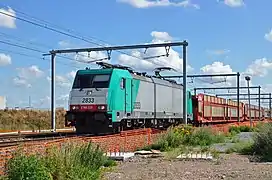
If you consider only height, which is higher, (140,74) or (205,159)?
(140,74)

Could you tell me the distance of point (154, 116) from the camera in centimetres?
3180

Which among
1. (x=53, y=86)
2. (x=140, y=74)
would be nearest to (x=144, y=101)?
(x=140, y=74)

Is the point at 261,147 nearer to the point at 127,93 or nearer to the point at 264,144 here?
the point at 264,144

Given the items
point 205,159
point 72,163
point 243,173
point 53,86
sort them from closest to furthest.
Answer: point 72,163
point 243,173
point 205,159
point 53,86

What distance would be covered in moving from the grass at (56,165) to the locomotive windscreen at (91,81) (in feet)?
40.5

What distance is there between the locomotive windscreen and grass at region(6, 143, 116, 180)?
12353mm

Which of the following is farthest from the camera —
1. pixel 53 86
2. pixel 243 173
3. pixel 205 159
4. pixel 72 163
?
pixel 53 86

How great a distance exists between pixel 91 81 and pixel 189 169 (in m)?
12.9

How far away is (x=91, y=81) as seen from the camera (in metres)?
25.9

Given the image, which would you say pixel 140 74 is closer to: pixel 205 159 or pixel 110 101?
pixel 110 101

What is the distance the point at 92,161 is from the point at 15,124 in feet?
146

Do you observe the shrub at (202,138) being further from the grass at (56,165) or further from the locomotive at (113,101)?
the grass at (56,165)

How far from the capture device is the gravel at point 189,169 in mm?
12469

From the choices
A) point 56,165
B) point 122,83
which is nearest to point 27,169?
point 56,165
